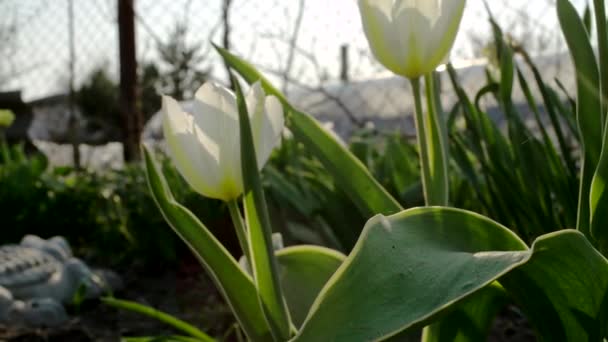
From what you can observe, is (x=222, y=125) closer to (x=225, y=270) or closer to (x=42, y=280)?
(x=225, y=270)

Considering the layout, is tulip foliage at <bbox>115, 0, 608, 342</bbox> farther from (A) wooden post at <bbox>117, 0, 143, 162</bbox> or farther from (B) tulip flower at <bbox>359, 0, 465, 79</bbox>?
(A) wooden post at <bbox>117, 0, 143, 162</bbox>

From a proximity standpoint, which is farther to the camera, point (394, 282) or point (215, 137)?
point (215, 137)

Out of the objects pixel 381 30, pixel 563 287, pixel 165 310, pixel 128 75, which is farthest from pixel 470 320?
pixel 128 75

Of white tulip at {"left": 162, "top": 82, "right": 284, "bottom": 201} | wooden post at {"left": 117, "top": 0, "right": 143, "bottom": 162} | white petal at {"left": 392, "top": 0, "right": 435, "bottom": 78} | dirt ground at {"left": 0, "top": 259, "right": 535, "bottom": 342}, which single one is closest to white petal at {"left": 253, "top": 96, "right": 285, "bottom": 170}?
white tulip at {"left": 162, "top": 82, "right": 284, "bottom": 201}

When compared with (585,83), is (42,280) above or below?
below

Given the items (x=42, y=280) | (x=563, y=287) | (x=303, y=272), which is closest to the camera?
(x=563, y=287)

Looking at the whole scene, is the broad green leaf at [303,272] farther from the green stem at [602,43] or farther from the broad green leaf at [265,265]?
the green stem at [602,43]

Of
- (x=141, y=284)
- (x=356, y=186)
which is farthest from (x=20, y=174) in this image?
(x=356, y=186)

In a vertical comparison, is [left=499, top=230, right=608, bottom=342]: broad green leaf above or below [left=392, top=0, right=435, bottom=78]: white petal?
below
